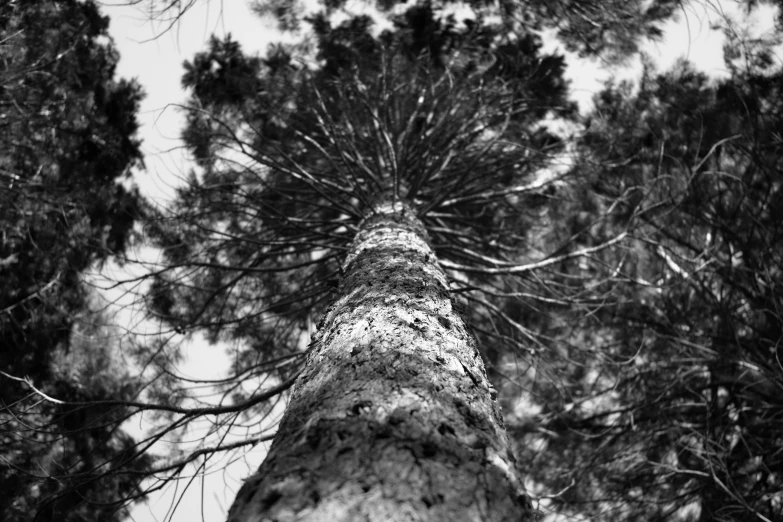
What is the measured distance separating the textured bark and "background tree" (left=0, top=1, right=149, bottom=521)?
380 cm

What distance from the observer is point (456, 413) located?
3.84ft

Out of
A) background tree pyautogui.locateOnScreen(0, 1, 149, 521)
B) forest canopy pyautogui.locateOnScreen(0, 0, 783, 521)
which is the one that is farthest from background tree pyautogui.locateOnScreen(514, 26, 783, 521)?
background tree pyautogui.locateOnScreen(0, 1, 149, 521)

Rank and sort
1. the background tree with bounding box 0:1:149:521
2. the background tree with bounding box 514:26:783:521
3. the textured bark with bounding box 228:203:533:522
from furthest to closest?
1. the background tree with bounding box 0:1:149:521
2. the background tree with bounding box 514:26:783:521
3. the textured bark with bounding box 228:203:533:522

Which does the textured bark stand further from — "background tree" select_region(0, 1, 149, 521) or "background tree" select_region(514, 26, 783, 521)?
"background tree" select_region(0, 1, 149, 521)

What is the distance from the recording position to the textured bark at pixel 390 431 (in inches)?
33.9

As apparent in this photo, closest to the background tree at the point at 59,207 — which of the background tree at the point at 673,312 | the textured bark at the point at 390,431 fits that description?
the textured bark at the point at 390,431

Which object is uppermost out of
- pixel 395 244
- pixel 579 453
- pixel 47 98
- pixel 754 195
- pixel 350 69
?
pixel 47 98

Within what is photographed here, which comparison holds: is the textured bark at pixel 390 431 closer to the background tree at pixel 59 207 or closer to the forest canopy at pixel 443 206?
the forest canopy at pixel 443 206

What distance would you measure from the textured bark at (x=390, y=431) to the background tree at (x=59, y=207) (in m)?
3.80

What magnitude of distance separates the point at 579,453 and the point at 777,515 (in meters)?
1.92

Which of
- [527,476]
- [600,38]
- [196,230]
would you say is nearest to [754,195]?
[600,38]

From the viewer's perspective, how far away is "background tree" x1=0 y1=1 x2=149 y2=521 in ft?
14.6

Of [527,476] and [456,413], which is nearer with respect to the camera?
[456,413]

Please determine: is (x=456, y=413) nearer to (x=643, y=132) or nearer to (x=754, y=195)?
(x=754, y=195)
